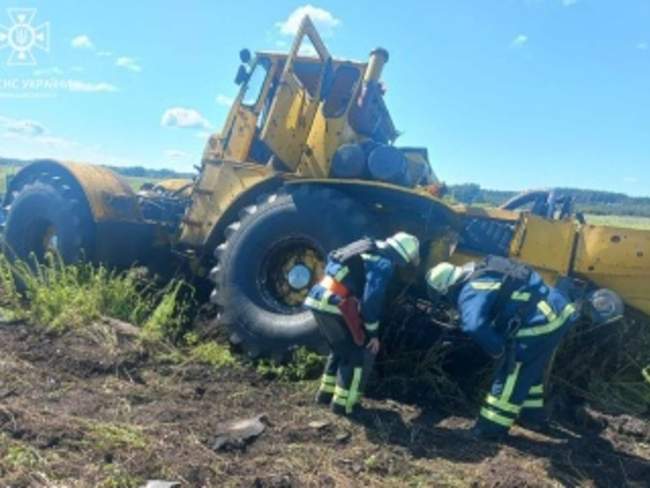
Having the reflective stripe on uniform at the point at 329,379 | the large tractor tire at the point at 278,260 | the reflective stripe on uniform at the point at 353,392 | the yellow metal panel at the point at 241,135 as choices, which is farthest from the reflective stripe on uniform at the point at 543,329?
the yellow metal panel at the point at 241,135

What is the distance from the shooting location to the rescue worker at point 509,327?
16.4 ft

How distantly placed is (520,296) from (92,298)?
3.95 m

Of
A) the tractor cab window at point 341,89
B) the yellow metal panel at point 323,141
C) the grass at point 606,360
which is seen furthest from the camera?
the tractor cab window at point 341,89

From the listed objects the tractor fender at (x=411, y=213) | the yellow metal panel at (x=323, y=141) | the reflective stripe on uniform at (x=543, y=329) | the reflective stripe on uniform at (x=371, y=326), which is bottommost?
the reflective stripe on uniform at (x=371, y=326)

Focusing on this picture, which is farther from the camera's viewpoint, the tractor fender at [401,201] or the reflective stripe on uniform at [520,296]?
the tractor fender at [401,201]

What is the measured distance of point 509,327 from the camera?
5.07m

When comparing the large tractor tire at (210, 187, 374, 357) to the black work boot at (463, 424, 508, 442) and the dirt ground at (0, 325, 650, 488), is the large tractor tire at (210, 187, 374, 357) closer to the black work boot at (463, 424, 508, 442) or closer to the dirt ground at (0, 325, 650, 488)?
the dirt ground at (0, 325, 650, 488)

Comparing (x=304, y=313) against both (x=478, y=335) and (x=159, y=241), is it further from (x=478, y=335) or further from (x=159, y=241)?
(x=159, y=241)

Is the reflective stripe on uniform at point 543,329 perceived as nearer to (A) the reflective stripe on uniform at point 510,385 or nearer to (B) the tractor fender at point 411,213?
(A) the reflective stripe on uniform at point 510,385

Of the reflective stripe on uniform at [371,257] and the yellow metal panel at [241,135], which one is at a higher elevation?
the yellow metal panel at [241,135]

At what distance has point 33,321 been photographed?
6.91m

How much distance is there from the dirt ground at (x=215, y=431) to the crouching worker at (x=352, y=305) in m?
0.24

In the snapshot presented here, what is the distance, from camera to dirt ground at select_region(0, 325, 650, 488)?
156 inches

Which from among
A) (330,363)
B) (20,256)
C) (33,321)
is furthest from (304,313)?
(20,256)
